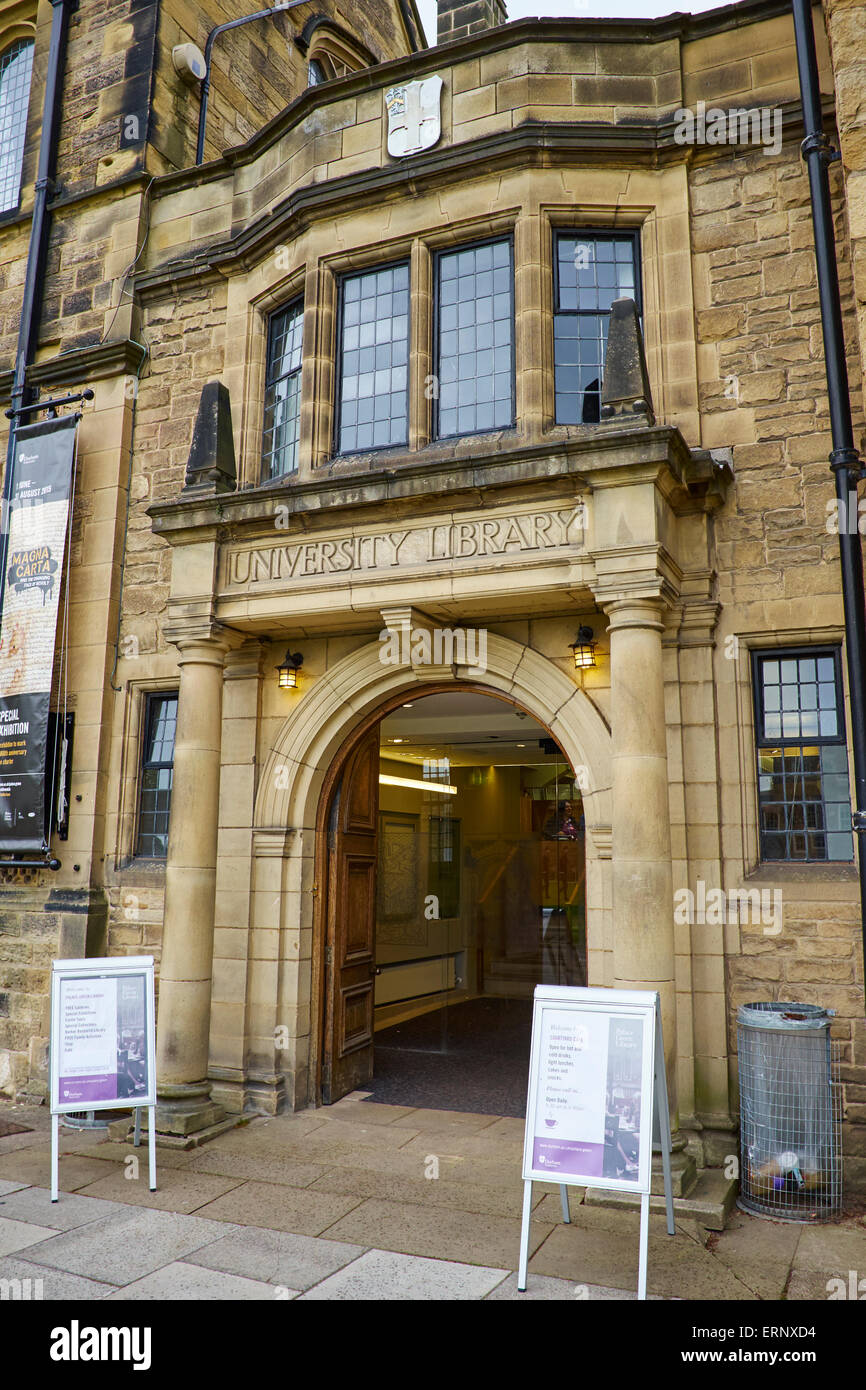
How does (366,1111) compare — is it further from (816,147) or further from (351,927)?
(816,147)

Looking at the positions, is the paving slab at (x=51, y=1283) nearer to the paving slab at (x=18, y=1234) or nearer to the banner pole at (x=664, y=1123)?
the paving slab at (x=18, y=1234)

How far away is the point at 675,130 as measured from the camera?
25.5 feet

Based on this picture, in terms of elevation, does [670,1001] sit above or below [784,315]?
below

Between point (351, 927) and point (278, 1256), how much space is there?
156 inches

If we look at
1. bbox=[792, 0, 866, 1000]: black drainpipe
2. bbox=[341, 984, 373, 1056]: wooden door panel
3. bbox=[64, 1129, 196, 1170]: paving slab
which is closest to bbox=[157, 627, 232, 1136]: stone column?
bbox=[64, 1129, 196, 1170]: paving slab

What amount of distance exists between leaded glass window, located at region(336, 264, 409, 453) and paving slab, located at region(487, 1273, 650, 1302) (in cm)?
634

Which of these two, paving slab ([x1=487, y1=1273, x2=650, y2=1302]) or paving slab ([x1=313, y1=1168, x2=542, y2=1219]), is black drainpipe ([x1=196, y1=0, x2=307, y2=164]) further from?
paving slab ([x1=487, y1=1273, x2=650, y2=1302])

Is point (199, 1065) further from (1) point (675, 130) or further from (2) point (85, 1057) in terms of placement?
(1) point (675, 130)

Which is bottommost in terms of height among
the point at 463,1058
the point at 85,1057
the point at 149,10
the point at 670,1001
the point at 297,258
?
the point at 463,1058

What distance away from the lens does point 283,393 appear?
9.45 meters

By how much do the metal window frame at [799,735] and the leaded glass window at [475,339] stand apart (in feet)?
9.18
